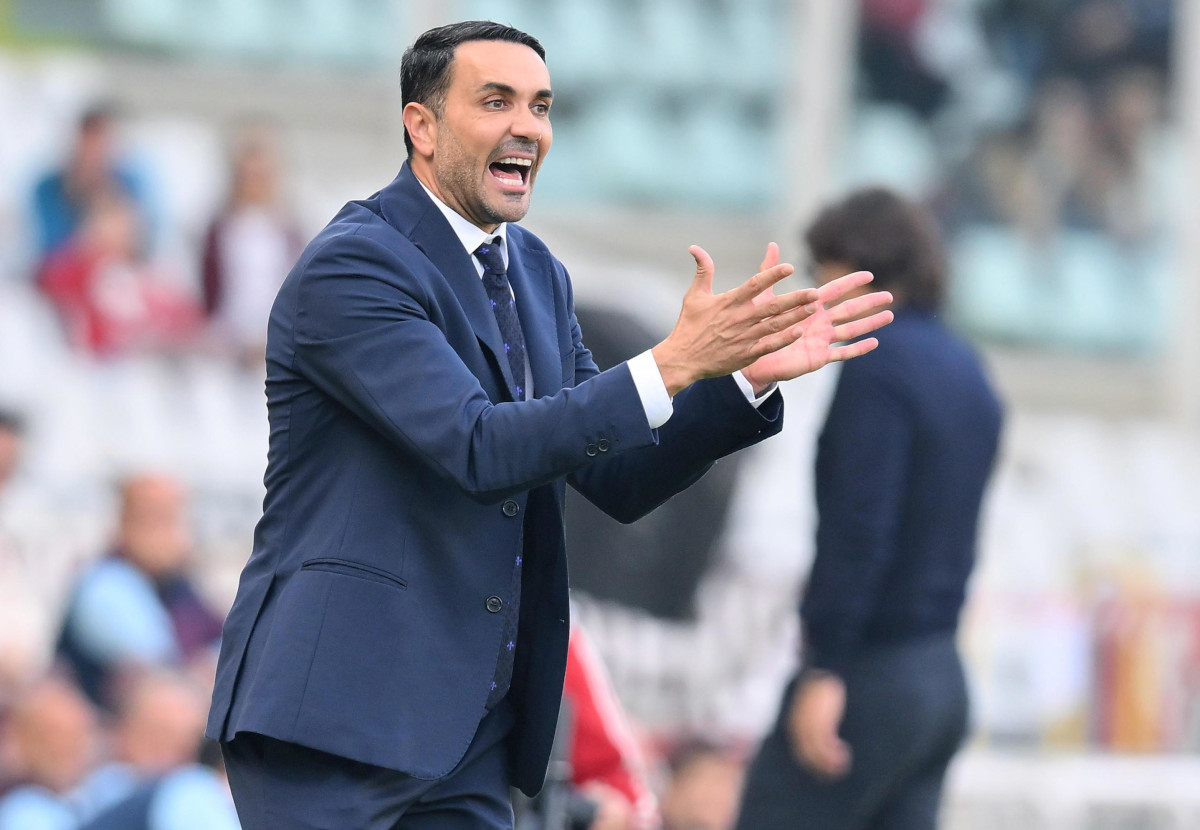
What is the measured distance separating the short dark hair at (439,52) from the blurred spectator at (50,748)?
107 inches

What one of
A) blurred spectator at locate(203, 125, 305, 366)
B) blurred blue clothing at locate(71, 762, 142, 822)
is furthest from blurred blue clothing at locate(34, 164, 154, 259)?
blurred blue clothing at locate(71, 762, 142, 822)

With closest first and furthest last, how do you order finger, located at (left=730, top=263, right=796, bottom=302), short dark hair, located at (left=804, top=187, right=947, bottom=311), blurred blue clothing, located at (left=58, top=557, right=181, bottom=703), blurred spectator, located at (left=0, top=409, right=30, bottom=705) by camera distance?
finger, located at (left=730, top=263, right=796, bottom=302) → short dark hair, located at (left=804, top=187, right=947, bottom=311) → blurred blue clothing, located at (left=58, top=557, right=181, bottom=703) → blurred spectator, located at (left=0, top=409, right=30, bottom=705)

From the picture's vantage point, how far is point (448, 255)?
7.63 ft

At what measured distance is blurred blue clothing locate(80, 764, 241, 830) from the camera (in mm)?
3472

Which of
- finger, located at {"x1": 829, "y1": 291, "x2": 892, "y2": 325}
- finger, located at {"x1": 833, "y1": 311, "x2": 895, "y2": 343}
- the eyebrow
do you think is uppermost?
the eyebrow

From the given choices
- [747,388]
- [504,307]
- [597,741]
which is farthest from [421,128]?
[597,741]

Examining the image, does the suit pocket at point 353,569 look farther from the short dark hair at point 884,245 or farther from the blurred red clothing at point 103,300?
the blurred red clothing at point 103,300

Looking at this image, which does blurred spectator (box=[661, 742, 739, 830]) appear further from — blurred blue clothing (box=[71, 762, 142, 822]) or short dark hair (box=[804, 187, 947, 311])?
short dark hair (box=[804, 187, 947, 311])

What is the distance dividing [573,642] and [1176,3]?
1008 centimetres

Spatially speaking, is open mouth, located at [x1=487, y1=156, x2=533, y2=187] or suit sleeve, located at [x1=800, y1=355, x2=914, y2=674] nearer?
open mouth, located at [x1=487, y1=156, x2=533, y2=187]

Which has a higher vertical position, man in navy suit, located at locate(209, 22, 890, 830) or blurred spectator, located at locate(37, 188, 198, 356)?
man in navy suit, located at locate(209, 22, 890, 830)

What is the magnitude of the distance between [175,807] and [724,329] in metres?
1.82

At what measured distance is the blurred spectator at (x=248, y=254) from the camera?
8023 mm

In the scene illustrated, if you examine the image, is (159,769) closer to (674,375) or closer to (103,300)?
(674,375)
